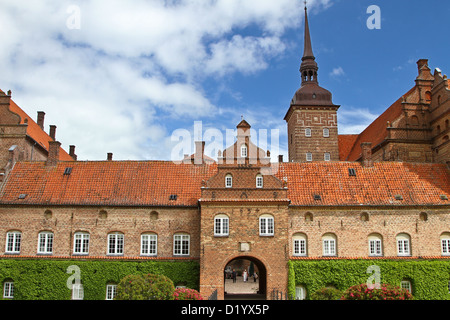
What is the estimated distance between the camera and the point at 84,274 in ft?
92.9

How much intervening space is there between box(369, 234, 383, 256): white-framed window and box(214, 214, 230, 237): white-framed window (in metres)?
9.11

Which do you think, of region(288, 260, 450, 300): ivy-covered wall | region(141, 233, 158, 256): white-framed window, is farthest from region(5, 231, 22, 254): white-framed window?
region(288, 260, 450, 300): ivy-covered wall

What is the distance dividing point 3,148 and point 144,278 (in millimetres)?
19181

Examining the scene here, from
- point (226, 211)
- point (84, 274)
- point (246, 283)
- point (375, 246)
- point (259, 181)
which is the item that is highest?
point (259, 181)

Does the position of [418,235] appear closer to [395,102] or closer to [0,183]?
[395,102]

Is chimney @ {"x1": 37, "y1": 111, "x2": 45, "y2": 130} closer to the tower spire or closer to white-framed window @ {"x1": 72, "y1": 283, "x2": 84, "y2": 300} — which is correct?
white-framed window @ {"x1": 72, "y1": 283, "x2": 84, "y2": 300}

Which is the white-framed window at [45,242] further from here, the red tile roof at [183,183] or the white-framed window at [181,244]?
the white-framed window at [181,244]

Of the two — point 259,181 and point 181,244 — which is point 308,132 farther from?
point 181,244

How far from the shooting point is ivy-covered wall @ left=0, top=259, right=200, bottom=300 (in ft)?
92.5

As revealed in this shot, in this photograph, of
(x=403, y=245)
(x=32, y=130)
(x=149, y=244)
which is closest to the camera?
(x=403, y=245)

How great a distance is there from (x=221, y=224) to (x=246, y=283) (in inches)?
702

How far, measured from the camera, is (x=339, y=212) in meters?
29.4

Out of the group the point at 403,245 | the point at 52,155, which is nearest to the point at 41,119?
the point at 52,155

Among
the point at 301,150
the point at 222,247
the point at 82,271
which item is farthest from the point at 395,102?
the point at 82,271
